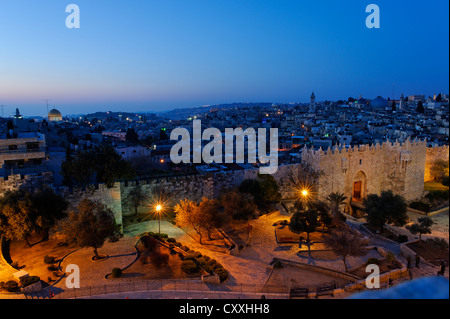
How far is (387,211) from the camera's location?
15.7 metres

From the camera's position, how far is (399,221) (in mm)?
15633

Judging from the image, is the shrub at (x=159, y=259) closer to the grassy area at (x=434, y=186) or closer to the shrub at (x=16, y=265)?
the shrub at (x=16, y=265)

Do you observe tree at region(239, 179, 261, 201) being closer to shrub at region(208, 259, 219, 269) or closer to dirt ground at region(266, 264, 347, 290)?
dirt ground at region(266, 264, 347, 290)

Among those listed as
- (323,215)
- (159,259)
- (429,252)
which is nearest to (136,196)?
(159,259)

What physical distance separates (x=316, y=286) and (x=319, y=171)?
35.6ft

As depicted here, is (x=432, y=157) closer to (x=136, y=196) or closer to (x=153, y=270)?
(x=136, y=196)

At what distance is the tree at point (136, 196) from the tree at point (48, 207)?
4.10 meters

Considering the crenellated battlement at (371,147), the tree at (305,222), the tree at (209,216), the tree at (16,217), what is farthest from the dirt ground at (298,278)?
the crenellated battlement at (371,147)

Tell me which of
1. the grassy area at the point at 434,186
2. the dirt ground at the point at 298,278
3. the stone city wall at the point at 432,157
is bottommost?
the dirt ground at the point at 298,278

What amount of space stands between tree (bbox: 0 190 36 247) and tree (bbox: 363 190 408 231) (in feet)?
49.5

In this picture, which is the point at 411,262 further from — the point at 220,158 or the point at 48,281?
the point at 220,158

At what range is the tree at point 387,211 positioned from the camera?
15.7 meters

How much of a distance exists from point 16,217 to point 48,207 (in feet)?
4.14
